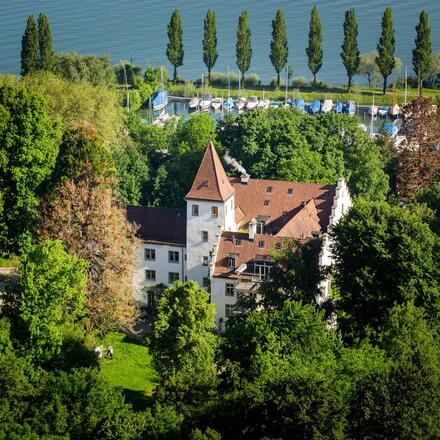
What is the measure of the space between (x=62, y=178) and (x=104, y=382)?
1899 centimetres

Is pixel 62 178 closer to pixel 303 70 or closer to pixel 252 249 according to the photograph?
pixel 252 249

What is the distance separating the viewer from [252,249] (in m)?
66.9

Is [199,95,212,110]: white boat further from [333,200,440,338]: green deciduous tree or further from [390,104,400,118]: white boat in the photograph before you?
[333,200,440,338]: green deciduous tree

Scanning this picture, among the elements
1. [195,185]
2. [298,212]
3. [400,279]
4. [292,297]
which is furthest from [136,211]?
[400,279]

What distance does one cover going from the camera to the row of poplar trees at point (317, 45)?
11731cm

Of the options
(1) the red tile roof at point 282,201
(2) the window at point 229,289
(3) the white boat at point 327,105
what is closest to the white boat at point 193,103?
(3) the white boat at point 327,105

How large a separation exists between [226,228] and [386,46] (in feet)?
178

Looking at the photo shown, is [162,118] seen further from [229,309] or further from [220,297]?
[229,309]

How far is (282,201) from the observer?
73062 millimetres

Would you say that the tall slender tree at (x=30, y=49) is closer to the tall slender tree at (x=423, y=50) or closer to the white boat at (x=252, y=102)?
the white boat at (x=252, y=102)

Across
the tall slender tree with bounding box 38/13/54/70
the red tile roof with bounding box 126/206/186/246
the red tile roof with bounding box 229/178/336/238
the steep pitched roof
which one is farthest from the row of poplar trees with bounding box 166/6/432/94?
the red tile roof with bounding box 126/206/186/246

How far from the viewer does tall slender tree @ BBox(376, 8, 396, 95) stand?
116562 mm

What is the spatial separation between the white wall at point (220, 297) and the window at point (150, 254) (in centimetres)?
544

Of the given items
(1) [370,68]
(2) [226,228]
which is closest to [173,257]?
(2) [226,228]
